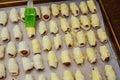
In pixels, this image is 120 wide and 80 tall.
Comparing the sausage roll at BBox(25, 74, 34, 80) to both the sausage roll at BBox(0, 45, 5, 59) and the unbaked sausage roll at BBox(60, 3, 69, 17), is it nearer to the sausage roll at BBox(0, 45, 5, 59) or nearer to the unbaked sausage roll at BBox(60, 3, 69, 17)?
the sausage roll at BBox(0, 45, 5, 59)

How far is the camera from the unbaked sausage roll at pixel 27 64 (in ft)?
3.64

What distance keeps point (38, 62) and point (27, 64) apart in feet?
0.17

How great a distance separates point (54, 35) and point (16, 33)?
0.65 feet

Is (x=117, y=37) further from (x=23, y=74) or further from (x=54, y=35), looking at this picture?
(x=23, y=74)

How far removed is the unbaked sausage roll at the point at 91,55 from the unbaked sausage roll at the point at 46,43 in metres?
0.19

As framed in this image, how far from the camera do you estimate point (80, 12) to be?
134 centimetres

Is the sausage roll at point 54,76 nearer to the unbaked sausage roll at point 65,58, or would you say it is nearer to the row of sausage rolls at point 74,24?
the unbaked sausage roll at point 65,58

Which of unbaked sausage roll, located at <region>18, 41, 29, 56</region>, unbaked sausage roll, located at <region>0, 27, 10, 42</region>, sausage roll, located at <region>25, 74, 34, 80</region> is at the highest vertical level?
unbaked sausage roll, located at <region>0, 27, 10, 42</region>

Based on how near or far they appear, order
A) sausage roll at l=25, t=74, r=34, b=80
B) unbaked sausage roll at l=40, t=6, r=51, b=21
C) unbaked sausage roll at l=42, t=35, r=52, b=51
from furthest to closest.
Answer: unbaked sausage roll at l=40, t=6, r=51, b=21 → unbaked sausage roll at l=42, t=35, r=52, b=51 → sausage roll at l=25, t=74, r=34, b=80

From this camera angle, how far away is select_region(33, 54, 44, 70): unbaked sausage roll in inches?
43.8

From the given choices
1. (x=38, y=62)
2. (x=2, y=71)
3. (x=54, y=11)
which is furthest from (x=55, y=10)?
(x=2, y=71)

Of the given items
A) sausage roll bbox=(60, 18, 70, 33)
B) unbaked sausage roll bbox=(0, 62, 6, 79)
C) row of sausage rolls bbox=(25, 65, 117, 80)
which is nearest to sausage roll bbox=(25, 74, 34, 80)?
row of sausage rolls bbox=(25, 65, 117, 80)

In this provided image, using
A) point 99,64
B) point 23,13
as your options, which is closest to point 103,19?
point 99,64

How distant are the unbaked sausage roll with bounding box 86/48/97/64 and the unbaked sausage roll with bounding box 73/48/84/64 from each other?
0.11ft
